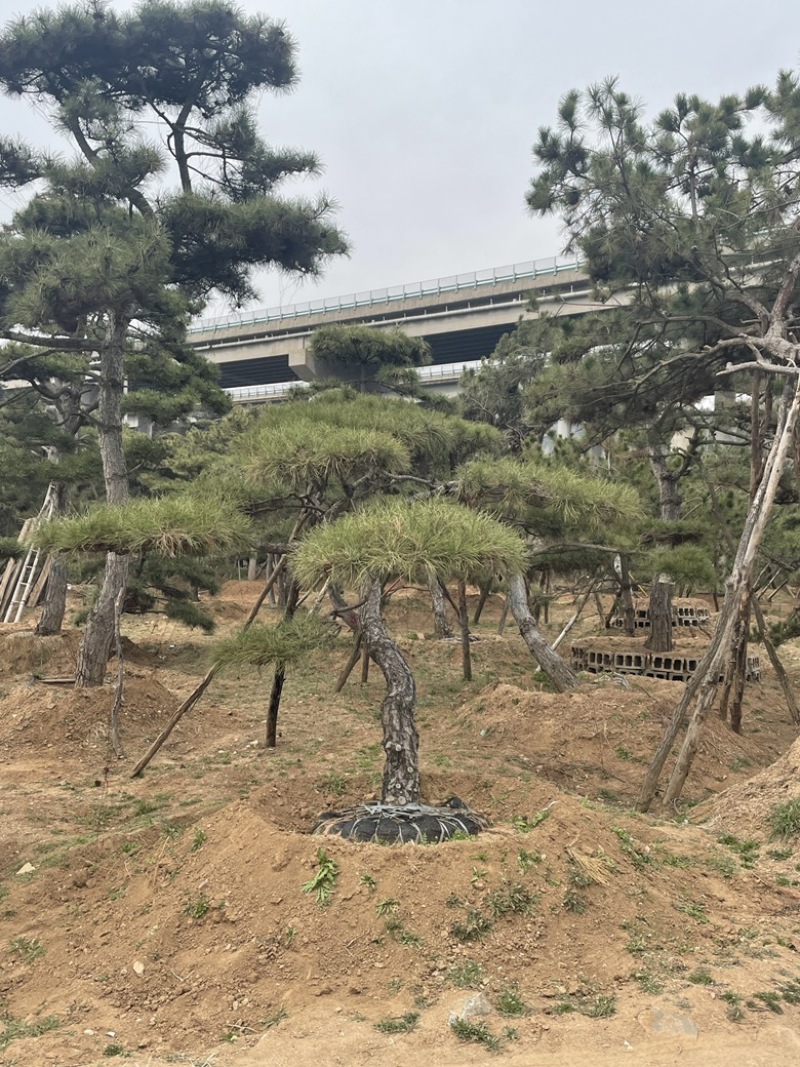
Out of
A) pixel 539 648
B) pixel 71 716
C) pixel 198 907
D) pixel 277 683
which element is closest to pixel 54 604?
pixel 71 716

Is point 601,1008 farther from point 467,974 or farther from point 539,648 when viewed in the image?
point 539,648

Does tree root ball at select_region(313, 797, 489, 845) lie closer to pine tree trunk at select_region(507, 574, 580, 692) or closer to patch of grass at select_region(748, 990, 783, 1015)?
patch of grass at select_region(748, 990, 783, 1015)

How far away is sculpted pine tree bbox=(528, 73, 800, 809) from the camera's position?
8422 mm

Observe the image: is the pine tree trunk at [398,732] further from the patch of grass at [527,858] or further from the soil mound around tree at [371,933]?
the patch of grass at [527,858]

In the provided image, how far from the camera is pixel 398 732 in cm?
506

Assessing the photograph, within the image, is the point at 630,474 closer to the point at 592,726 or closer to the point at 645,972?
the point at 592,726

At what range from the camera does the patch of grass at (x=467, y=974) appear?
3.20 metres

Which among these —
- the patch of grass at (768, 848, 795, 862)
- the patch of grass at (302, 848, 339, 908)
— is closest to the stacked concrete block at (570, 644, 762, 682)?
the patch of grass at (768, 848, 795, 862)

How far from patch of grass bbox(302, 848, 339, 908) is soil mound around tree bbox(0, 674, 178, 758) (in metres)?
4.46

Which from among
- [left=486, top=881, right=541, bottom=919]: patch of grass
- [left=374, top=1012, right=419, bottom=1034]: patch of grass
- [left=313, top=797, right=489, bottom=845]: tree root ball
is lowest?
[left=374, top=1012, right=419, bottom=1034]: patch of grass

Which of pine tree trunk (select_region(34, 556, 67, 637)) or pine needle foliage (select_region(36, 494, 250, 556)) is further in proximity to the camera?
pine tree trunk (select_region(34, 556, 67, 637))

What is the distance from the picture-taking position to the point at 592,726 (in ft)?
25.5

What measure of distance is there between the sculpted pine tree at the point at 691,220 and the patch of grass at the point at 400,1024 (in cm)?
567

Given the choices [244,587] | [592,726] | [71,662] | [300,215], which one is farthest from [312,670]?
[244,587]
